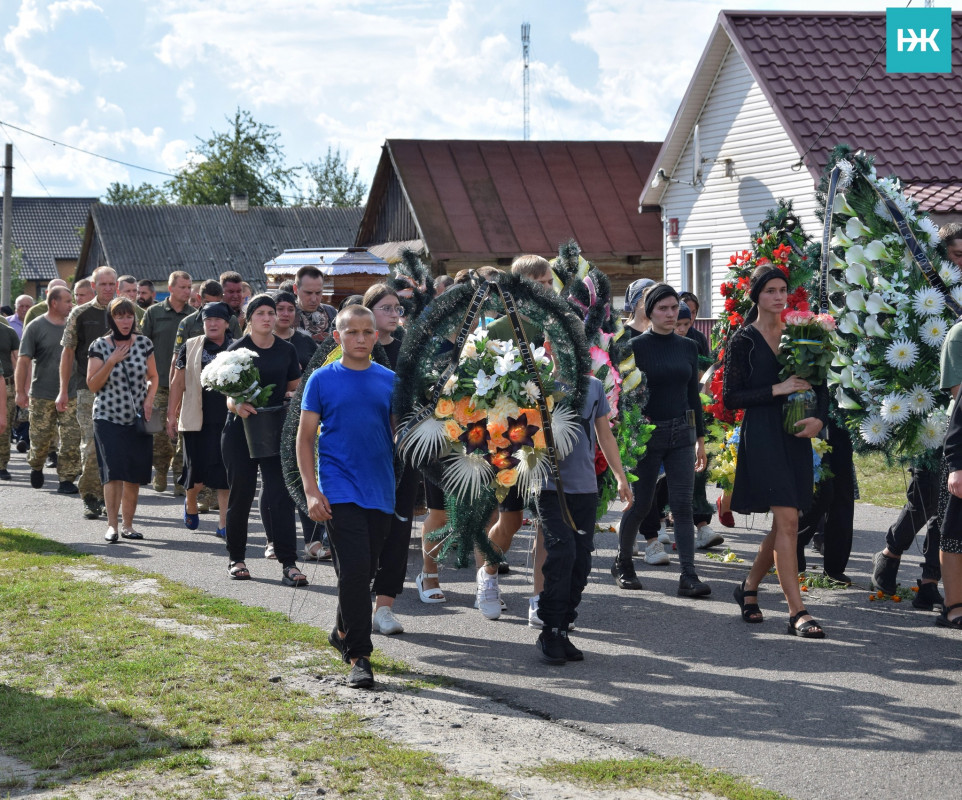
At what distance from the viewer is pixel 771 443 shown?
25.0 ft

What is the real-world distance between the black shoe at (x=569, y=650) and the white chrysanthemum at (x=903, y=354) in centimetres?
259

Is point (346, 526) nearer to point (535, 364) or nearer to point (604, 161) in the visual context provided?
point (535, 364)

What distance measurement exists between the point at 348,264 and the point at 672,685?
887 inches

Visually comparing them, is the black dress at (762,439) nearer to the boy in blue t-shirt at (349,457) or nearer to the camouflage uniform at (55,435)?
the boy in blue t-shirt at (349,457)

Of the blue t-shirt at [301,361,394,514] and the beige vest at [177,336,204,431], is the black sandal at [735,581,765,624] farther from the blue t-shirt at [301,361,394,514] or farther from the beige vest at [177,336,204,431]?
the beige vest at [177,336,204,431]

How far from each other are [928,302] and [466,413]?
288cm

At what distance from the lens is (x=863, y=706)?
19.7 feet

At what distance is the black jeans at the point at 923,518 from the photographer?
830 cm

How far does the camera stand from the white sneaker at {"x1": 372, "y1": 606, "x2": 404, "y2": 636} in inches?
300

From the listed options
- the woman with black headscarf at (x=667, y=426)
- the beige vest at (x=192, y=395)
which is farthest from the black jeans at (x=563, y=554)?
the beige vest at (x=192, y=395)

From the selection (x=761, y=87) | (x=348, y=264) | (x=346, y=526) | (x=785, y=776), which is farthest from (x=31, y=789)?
(x=348, y=264)

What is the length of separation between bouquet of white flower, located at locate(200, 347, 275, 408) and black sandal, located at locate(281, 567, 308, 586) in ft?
3.87

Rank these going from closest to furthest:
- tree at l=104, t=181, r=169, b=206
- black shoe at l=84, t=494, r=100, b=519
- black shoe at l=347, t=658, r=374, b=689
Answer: black shoe at l=347, t=658, r=374, b=689 < black shoe at l=84, t=494, r=100, b=519 < tree at l=104, t=181, r=169, b=206

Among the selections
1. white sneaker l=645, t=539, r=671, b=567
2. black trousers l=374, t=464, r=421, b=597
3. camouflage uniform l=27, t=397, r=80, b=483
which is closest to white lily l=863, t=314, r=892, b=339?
black trousers l=374, t=464, r=421, b=597
